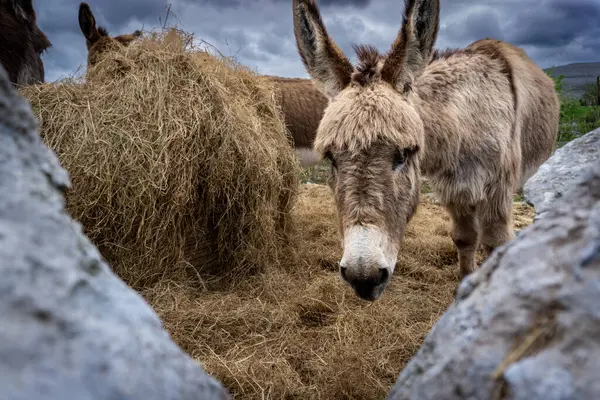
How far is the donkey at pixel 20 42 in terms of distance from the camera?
4.62m

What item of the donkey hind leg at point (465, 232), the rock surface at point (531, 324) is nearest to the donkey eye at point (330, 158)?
the donkey hind leg at point (465, 232)

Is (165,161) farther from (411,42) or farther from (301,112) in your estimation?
(301,112)

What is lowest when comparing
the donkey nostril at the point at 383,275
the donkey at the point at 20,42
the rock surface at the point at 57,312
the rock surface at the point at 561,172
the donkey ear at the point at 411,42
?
the donkey nostril at the point at 383,275

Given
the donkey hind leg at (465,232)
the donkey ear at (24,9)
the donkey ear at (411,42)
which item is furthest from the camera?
the donkey ear at (24,9)

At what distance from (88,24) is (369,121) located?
544 centimetres

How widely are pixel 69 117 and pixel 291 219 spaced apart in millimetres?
2138

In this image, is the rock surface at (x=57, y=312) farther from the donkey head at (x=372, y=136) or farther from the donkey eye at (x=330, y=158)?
the donkey eye at (x=330, y=158)

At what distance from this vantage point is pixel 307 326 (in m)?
2.91

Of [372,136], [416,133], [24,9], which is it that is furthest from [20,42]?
[416,133]

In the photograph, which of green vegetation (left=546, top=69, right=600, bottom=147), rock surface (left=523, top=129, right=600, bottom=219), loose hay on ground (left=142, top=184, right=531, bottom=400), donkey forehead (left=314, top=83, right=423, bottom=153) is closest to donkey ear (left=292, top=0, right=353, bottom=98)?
donkey forehead (left=314, top=83, right=423, bottom=153)

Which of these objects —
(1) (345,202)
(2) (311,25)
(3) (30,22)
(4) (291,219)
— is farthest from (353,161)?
(3) (30,22)

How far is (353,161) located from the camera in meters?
2.12

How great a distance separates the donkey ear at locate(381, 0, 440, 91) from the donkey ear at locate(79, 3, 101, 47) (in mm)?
5040

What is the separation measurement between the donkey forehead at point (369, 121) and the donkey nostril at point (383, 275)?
0.61 meters
